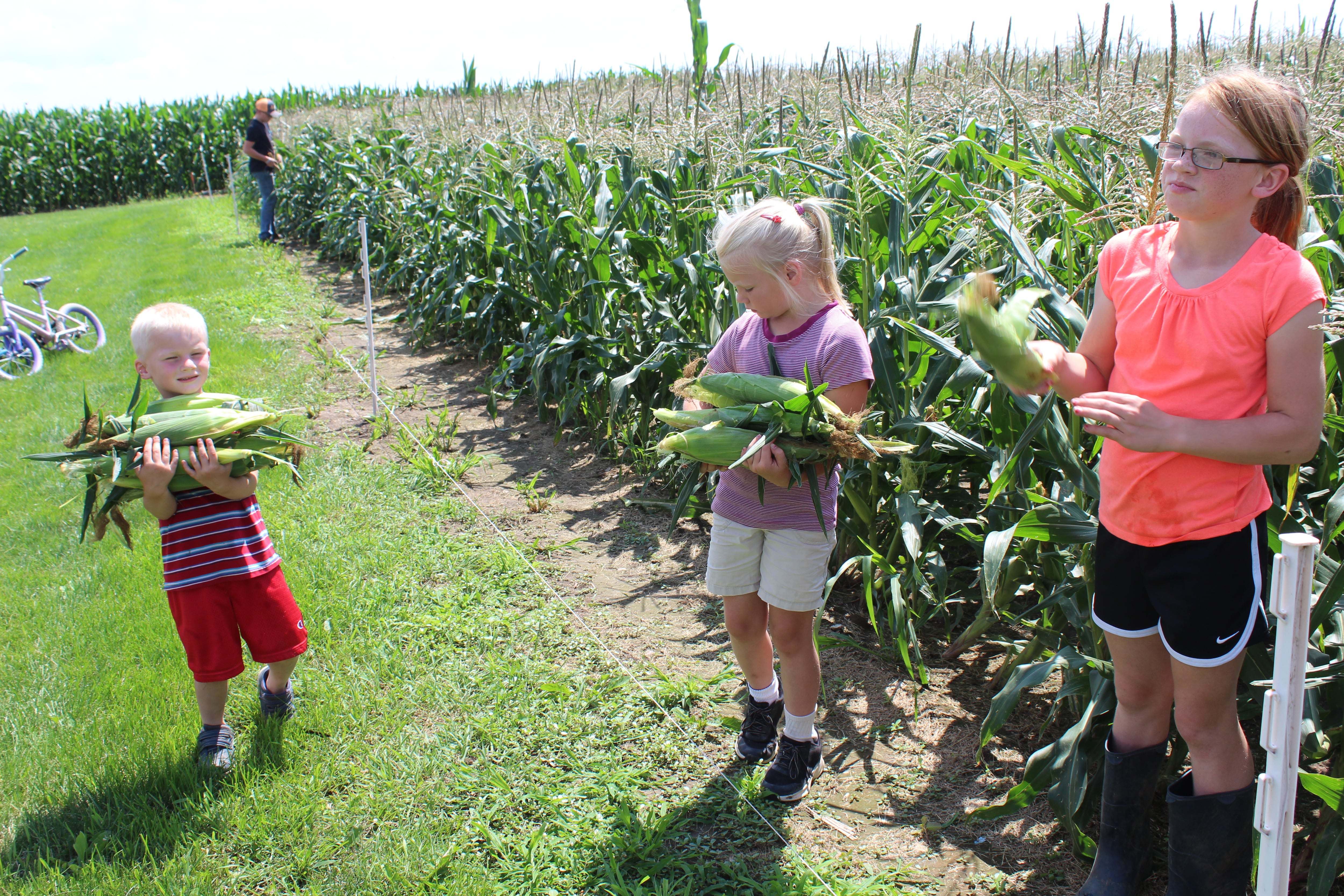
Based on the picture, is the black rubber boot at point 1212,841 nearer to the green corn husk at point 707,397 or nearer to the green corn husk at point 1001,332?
the green corn husk at point 1001,332

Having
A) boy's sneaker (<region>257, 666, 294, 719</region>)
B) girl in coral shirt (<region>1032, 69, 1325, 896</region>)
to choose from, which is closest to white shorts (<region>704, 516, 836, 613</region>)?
girl in coral shirt (<region>1032, 69, 1325, 896</region>)

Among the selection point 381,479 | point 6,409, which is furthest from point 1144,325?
point 6,409

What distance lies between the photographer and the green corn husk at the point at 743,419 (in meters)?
2.24

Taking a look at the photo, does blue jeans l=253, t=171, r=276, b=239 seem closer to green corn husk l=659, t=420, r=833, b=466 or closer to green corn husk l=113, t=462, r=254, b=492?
green corn husk l=113, t=462, r=254, b=492

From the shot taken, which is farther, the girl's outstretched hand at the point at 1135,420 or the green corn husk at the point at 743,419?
the green corn husk at the point at 743,419

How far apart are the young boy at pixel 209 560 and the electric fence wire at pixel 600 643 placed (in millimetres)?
1172

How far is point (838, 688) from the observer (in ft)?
10.6

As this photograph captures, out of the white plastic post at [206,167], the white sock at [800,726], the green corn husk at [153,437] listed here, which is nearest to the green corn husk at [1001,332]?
the white sock at [800,726]

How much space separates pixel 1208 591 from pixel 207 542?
2.61 m

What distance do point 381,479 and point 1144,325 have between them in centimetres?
437

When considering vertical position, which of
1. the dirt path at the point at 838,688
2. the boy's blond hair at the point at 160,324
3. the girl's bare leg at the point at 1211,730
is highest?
the boy's blond hair at the point at 160,324

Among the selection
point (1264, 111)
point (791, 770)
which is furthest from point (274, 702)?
point (1264, 111)

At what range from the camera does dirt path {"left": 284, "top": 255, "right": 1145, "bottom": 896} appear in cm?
246

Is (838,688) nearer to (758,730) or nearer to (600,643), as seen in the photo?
(758,730)
